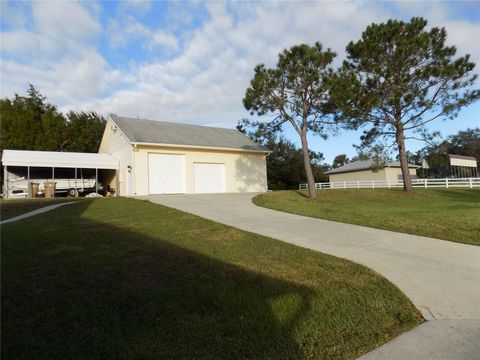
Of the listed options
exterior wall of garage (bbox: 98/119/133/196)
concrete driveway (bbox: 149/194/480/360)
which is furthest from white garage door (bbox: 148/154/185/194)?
concrete driveway (bbox: 149/194/480/360)

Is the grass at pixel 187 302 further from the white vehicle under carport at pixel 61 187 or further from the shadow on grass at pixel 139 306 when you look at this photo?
the white vehicle under carport at pixel 61 187

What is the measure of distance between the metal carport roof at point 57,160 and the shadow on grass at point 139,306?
15912 millimetres

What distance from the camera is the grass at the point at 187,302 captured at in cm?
304

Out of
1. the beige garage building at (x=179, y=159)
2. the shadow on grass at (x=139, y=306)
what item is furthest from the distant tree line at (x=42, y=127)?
the shadow on grass at (x=139, y=306)

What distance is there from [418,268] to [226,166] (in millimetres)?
18203

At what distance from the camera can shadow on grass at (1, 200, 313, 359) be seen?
299cm

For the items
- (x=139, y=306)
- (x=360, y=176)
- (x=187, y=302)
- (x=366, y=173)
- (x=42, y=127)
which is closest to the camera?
(x=139, y=306)

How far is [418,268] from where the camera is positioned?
5645 mm

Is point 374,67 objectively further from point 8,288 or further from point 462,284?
point 8,288

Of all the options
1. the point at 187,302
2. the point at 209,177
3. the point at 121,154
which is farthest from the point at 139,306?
the point at 121,154

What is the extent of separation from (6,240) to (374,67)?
1871 centimetres

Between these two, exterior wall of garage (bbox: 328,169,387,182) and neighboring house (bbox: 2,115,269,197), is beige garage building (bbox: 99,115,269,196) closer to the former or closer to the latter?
neighboring house (bbox: 2,115,269,197)

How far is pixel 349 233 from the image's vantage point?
8.52 metres

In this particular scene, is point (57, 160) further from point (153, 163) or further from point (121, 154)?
point (153, 163)
